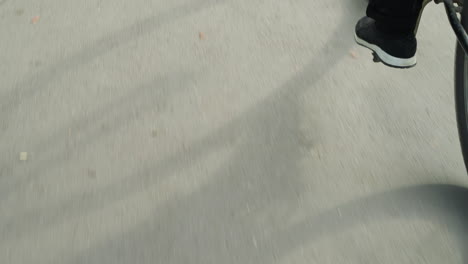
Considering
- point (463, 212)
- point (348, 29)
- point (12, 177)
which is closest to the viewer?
point (463, 212)

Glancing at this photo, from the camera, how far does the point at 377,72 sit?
2264 mm

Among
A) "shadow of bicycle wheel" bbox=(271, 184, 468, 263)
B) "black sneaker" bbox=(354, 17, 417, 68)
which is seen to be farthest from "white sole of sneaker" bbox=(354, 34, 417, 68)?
"shadow of bicycle wheel" bbox=(271, 184, 468, 263)

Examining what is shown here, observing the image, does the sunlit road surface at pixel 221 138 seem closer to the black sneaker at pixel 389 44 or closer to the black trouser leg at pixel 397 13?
the black sneaker at pixel 389 44

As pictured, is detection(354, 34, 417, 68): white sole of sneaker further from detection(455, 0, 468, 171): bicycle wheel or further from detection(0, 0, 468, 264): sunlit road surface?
detection(0, 0, 468, 264): sunlit road surface

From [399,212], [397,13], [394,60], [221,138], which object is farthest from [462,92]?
[221,138]

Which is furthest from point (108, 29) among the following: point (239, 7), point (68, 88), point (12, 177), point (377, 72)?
point (377, 72)

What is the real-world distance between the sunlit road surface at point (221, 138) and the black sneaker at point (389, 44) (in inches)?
13.0

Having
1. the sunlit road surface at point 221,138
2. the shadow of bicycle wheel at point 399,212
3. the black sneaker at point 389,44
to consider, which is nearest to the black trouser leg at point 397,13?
the black sneaker at point 389,44

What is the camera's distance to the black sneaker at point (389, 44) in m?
1.75

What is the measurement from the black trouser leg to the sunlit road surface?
1.59 feet

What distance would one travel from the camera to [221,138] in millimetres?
2010

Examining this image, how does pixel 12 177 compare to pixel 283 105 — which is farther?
pixel 283 105

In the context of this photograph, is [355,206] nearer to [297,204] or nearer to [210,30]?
[297,204]

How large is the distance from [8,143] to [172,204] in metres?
0.78
